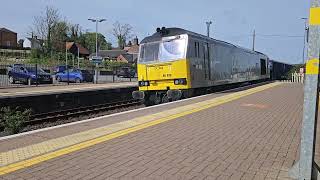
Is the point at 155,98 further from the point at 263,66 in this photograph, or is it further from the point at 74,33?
the point at 74,33

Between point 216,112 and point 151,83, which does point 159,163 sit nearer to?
point 216,112

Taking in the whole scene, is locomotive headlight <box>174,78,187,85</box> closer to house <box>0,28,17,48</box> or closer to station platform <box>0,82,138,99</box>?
station platform <box>0,82,138,99</box>

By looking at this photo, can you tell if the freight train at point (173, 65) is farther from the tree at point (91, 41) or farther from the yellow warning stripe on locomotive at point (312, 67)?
the tree at point (91, 41)

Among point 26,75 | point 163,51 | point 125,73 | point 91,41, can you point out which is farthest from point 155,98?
point 91,41

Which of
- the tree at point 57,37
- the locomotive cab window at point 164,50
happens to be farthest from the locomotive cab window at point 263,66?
the tree at point 57,37

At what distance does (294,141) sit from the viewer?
845cm

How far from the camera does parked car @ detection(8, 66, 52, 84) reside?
34.9 metres

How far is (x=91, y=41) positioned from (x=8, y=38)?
24.8 m

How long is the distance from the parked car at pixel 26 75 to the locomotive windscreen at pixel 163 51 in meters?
18.8

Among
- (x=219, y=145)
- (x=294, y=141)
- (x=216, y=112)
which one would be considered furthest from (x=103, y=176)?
(x=216, y=112)

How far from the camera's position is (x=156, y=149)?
7.32m

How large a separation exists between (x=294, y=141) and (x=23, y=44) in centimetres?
12482

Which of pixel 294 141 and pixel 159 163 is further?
pixel 294 141

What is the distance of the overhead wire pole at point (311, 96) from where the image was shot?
5.17m
